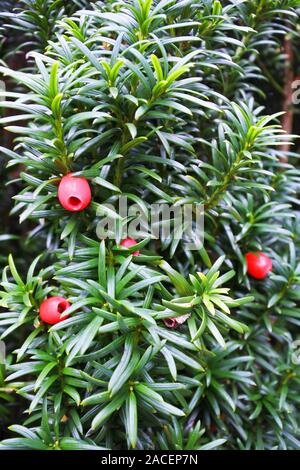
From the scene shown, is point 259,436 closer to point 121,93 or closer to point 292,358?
point 292,358

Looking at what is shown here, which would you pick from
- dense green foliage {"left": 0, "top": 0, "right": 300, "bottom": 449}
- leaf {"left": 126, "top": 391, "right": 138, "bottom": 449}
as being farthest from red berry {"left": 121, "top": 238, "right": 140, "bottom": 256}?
leaf {"left": 126, "top": 391, "right": 138, "bottom": 449}

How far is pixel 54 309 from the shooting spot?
1.10 m

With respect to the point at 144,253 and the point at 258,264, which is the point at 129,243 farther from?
the point at 258,264

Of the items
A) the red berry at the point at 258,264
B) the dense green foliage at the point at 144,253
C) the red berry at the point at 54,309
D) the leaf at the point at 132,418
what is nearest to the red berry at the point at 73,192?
the dense green foliage at the point at 144,253

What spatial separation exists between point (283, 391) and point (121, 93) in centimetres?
97

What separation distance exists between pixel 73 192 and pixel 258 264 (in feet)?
2.09

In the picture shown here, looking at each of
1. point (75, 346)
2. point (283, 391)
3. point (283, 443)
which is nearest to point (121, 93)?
point (75, 346)

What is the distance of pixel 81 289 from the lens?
1.08m

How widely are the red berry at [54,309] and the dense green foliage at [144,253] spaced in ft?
0.10

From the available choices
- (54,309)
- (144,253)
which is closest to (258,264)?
(144,253)

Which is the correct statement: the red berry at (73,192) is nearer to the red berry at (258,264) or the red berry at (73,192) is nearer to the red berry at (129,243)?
the red berry at (129,243)

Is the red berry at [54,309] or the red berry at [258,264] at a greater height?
the red berry at [54,309]

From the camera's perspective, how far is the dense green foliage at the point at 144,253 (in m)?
0.99

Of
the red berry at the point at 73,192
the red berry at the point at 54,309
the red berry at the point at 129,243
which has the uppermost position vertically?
the red berry at the point at 73,192
